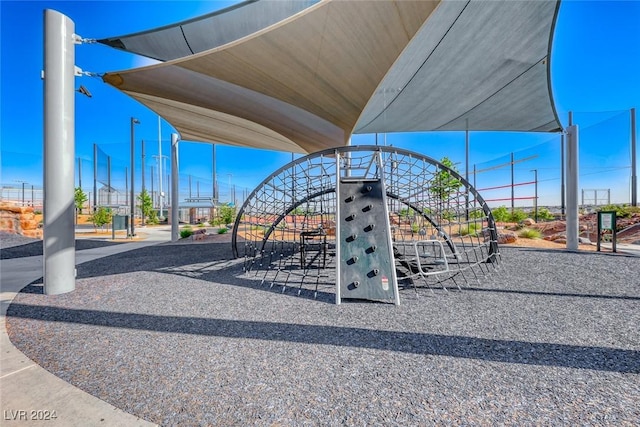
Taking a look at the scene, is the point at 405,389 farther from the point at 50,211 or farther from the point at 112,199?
the point at 112,199

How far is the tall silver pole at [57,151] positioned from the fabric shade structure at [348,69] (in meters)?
0.84

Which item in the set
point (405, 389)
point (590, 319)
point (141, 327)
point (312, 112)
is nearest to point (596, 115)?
point (312, 112)

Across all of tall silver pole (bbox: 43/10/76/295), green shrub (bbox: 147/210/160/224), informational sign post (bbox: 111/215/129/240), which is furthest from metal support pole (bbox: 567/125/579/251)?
green shrub (bbox: 147/210/160/224)

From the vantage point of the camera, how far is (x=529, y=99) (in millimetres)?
7297

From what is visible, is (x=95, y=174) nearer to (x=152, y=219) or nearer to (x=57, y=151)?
(x=152, y=219)

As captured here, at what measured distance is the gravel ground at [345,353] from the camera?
1627 millimetres

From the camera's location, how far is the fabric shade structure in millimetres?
4457

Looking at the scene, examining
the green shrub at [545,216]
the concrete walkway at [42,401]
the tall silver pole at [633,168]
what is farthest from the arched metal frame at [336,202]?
the tall silver pole at [633,168]

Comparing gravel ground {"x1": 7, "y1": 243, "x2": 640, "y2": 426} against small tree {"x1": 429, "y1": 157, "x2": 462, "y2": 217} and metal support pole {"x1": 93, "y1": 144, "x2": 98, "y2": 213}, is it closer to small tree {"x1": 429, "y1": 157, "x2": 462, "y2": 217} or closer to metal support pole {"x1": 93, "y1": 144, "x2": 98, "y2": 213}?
small tree {"x1": 429, "y1": 157, "x2": 462, "y2": 217}

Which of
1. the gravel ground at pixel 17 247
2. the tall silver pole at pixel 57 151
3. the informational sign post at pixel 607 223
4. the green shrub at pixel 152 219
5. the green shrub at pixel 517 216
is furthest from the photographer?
the green shrub at pixel 152 219

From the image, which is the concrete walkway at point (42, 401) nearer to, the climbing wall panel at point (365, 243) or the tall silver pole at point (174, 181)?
the climbing wall panel at point (365, 243)

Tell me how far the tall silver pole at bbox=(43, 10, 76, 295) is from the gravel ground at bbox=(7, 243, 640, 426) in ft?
1.54

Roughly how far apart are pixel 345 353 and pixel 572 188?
915 centimetres

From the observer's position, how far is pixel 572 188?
25.6 feet
